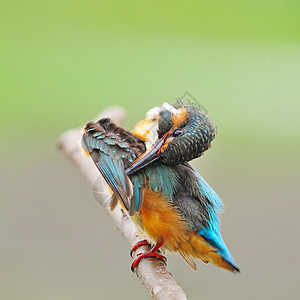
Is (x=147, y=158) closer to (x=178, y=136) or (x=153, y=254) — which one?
(x=178, y=136)

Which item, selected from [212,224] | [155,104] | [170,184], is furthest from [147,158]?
[155,104]

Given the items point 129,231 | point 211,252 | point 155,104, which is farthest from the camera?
point 155,104

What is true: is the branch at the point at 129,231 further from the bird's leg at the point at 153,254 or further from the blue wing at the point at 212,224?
the blue wing at the point at 212,224

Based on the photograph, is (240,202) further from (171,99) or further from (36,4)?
(36,4)

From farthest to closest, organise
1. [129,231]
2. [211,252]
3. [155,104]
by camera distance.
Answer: [155,104] → [129,231] → [211,252]

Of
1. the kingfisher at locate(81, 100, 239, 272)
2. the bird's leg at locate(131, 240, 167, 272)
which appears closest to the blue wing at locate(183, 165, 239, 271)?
the kingfisher at locate(81, 100, 239, 272)

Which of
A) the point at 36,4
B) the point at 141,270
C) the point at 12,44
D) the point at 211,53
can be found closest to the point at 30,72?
the point at 12,44

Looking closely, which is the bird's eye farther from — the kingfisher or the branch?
the branch
